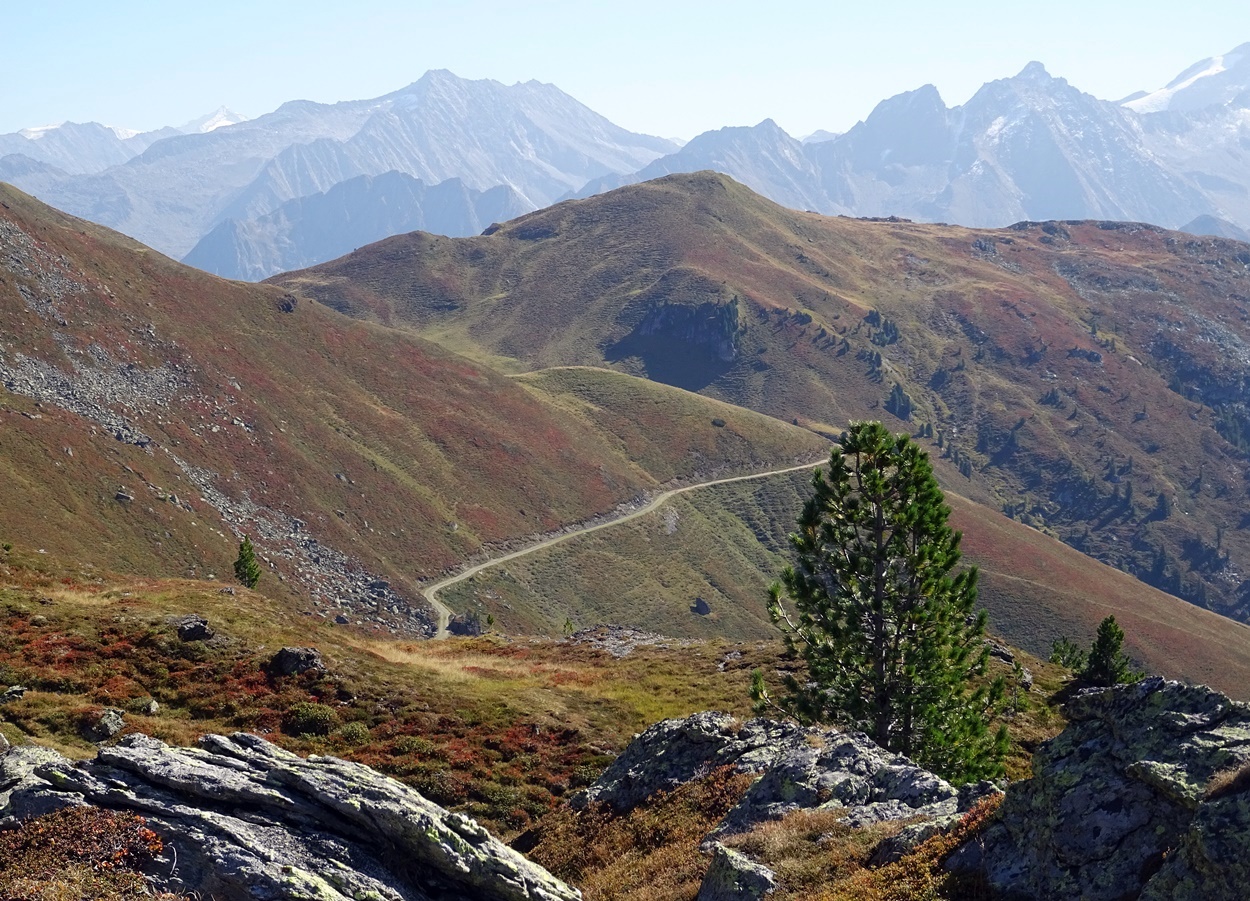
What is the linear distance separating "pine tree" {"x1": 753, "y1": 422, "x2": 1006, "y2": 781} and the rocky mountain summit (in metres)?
11.6

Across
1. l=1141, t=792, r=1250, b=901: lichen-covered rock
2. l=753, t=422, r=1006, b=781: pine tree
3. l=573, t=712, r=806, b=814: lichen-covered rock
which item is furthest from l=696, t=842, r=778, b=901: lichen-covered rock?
l=753, t=422, r=1006, b=781: pine tree

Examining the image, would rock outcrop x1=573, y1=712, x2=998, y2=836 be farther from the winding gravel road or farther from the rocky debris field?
the winding gravel road

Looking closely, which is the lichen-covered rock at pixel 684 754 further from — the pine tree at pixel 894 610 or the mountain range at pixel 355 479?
the mountain range at pixel 355 479

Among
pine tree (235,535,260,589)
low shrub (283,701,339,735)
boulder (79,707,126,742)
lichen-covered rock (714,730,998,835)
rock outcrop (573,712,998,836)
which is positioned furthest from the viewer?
pine tree (235,535,260,589)

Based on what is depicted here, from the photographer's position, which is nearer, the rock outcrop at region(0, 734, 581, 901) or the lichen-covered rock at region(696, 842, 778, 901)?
the rock outcrop at region(0, 734, 581, 901)

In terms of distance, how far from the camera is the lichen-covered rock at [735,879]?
16781 mm

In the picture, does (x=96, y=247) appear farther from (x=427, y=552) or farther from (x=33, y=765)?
(x=33, y=765)

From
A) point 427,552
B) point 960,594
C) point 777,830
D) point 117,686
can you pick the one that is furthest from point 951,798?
point 427,552

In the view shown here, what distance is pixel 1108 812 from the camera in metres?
14.0

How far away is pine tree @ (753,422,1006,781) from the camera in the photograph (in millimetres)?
31406

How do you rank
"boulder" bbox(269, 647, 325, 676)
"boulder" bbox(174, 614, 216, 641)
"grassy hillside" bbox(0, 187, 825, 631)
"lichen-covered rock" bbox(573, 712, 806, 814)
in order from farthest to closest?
"grassy hillside" bbox(0, 187, 825, 631), "boulder" bbox(174, 614, 216, 641), "boulder" bbox(269, 647, 325, 676), "lichen-covered rock" bbox(573, 712, 806, 814)

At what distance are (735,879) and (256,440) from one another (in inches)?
4957

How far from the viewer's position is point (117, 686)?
109 feet

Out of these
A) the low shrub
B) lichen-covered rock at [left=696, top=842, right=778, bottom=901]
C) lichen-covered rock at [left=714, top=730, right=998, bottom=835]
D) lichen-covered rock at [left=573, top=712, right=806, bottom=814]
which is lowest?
the low shrub
